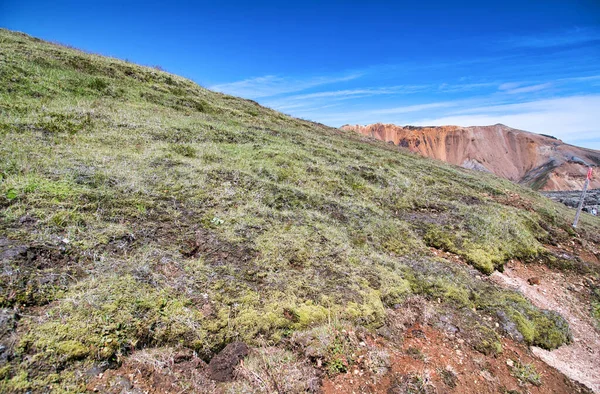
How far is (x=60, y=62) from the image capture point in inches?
558

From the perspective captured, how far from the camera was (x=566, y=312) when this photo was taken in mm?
7516

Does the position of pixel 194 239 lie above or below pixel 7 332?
above

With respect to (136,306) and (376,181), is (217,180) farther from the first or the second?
(376,181)

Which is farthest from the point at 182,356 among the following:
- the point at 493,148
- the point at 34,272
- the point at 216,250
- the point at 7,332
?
the point at 493,148

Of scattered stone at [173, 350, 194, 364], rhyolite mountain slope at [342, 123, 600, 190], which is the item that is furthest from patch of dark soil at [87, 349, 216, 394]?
rhyolite mountain slope at [342, 123, 600, 190]

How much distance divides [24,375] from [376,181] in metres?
11.4

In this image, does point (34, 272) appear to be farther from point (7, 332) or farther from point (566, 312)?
point (566, 312)

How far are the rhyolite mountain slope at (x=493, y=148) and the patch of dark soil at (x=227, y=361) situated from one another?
311 feet

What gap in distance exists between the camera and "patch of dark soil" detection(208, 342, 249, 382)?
3.91 m

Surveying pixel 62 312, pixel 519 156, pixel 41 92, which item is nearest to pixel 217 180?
pixel 62 312

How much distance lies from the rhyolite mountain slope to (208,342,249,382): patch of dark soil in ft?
311

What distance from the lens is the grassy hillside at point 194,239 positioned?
4004 millimetres

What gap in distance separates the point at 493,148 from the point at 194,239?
425ft

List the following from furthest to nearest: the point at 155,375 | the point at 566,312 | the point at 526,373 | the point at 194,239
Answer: the point at 566,312, the point at 194,239, the point at 526,373, the point at 155,375
